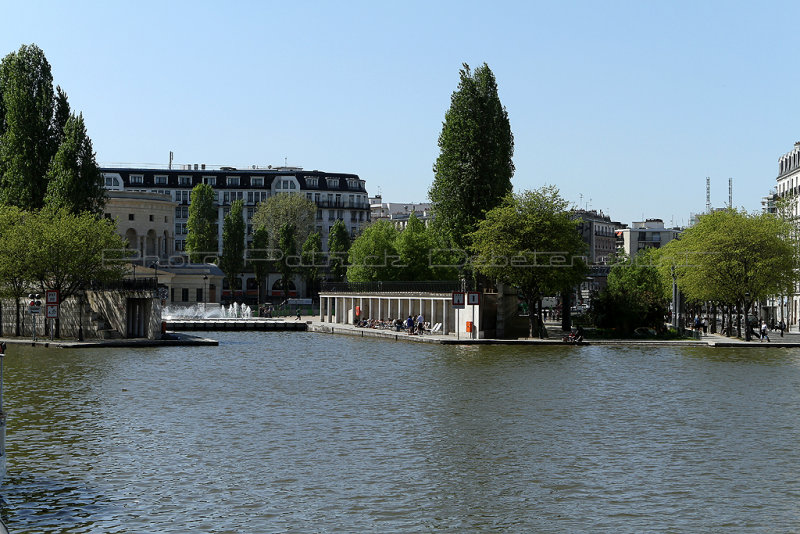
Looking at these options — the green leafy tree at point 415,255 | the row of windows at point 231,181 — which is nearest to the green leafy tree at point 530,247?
the green leafy tree at point 415,255

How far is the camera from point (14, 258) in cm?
7075

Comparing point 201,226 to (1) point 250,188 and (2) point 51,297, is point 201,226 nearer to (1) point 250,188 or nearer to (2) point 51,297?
(1) point 250,188

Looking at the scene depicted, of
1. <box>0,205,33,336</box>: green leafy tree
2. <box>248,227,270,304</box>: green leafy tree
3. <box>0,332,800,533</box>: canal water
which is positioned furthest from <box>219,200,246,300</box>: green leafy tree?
<box>0,332,800,533</box>: canal water

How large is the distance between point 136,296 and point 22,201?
13576 mm

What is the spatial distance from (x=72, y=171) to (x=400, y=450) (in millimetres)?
55367

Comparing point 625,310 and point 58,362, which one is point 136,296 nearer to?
point 58,362

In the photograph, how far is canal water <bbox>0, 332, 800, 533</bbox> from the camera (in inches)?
856

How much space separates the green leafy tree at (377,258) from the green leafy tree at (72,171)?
157ft

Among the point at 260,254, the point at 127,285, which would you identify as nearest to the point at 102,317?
the point at 127,285

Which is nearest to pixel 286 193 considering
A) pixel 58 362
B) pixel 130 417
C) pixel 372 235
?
pixel 372 235

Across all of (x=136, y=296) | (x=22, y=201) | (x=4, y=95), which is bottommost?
(x=136, y=296)

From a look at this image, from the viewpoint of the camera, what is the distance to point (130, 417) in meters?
35.7

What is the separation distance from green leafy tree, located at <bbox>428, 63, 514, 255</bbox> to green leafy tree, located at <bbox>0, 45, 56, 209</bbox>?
3069cm

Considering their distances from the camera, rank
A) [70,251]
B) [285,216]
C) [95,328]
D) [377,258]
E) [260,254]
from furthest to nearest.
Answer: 1. [285,216]
2. [260,254]
3. [377,258]
4. [95,328]
5. [70,251]
